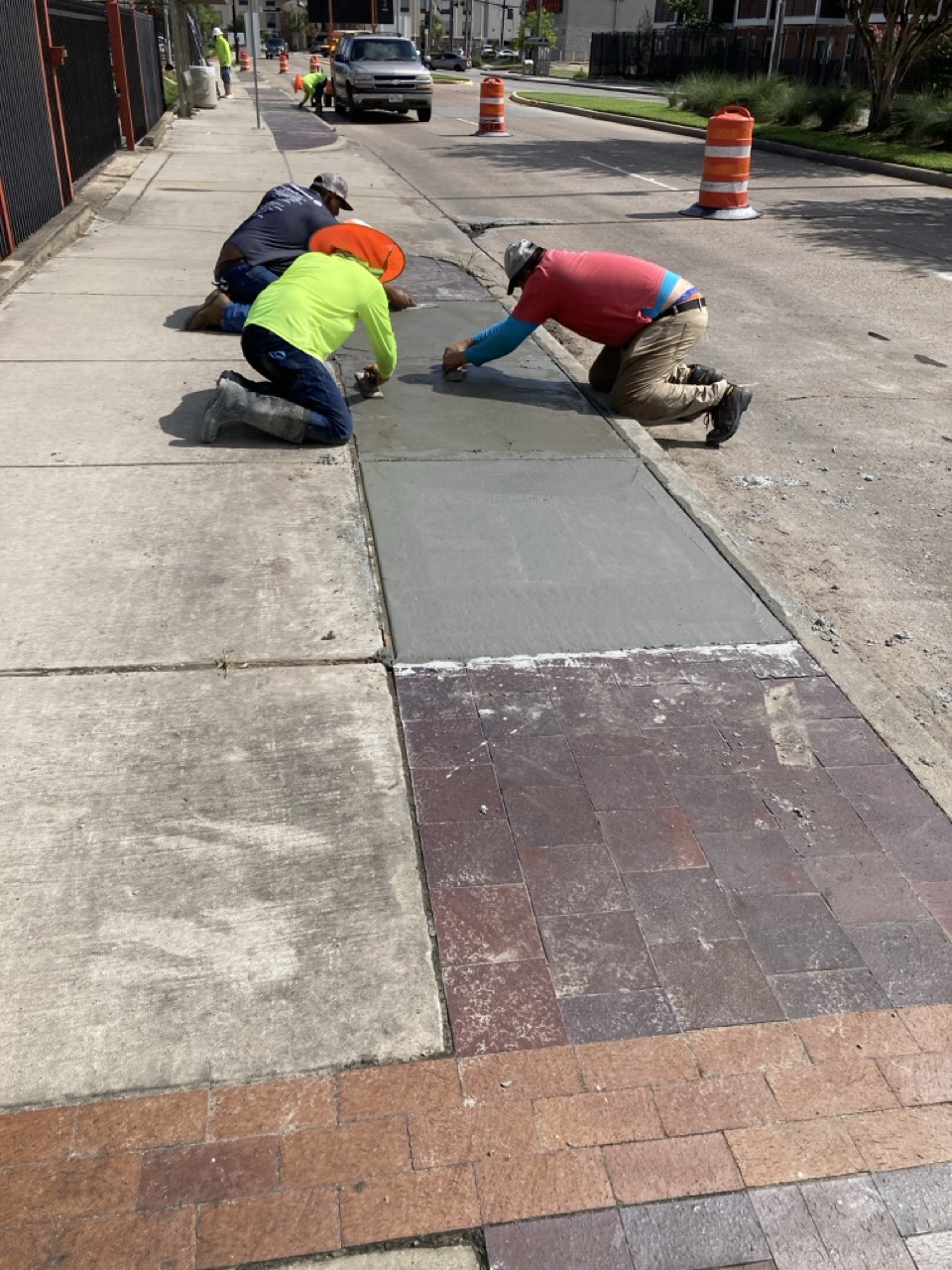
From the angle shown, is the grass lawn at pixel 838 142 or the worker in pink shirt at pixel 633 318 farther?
the grass lawn at pixel 838 142

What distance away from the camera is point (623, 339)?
6469 mm

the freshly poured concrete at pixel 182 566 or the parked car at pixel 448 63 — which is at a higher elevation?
the freshly poured concrete at pixel 182 566

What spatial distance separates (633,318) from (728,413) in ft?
2.59

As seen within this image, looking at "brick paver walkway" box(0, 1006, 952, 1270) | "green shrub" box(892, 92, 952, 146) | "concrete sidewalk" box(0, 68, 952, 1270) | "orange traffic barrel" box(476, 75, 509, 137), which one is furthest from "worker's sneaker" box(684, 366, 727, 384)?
"orange traffic barrel" box(476, 75, 509, 137)

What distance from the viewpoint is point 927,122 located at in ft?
67.5

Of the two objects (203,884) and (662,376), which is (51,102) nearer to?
(662,376)


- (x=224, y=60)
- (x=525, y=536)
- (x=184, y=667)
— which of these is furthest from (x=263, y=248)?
(x=224, y=60)

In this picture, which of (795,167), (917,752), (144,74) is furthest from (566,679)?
(144,74)

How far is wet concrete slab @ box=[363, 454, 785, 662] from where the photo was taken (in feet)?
13.4

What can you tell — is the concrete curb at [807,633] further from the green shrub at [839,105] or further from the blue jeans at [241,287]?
the green shrub at [839,105]

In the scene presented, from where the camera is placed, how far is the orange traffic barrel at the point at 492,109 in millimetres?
23922

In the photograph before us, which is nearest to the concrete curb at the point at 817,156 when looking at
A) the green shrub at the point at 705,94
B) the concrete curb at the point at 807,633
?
the green shrub at the point at 705,94

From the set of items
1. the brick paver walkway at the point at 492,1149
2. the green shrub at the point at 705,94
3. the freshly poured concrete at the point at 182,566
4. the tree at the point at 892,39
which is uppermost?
the tree at the point at 892,39

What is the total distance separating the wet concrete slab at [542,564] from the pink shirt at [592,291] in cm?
112
